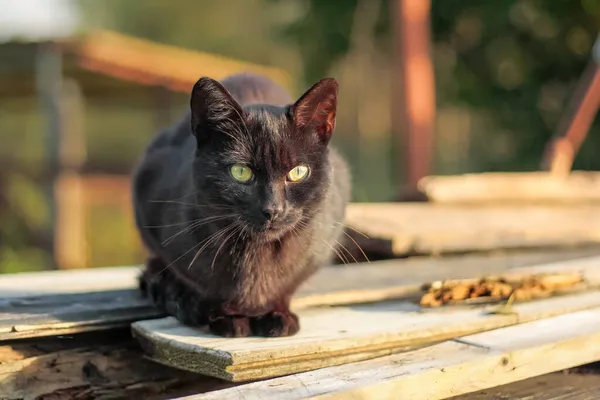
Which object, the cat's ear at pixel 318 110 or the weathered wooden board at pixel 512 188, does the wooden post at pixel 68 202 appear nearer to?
the weathered wooden board at pixel 512 188

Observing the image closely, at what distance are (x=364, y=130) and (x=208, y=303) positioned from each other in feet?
28.2

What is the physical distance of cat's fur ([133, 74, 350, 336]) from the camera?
6.08 feet

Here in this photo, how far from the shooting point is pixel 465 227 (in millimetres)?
3516

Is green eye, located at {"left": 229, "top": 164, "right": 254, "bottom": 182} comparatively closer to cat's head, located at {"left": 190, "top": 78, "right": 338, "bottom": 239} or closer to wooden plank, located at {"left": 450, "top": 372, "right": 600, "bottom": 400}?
cat's head, located at {"left": 190, "top": 78, "right": 338, "bottom": 239}

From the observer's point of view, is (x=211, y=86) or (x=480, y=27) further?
(x=480, y=27)

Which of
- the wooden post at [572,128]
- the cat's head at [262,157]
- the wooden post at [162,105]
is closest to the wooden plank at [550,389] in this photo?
the cat's head at [262,157]

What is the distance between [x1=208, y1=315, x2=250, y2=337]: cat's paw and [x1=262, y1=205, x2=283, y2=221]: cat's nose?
289 millimetres

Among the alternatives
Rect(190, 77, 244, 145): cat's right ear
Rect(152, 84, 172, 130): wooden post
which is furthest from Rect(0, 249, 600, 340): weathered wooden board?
Rect(152, 84, 172, 130): wooden post

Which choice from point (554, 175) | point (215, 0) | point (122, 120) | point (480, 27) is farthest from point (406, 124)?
point (215, 0)

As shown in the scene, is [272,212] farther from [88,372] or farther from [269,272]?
[88,372]

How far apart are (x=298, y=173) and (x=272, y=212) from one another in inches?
6.3

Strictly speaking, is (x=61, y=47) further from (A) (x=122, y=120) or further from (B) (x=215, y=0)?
(B) (x=215, y=0)

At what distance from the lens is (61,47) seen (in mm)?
5961

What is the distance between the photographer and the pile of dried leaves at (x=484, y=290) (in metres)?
2.32
